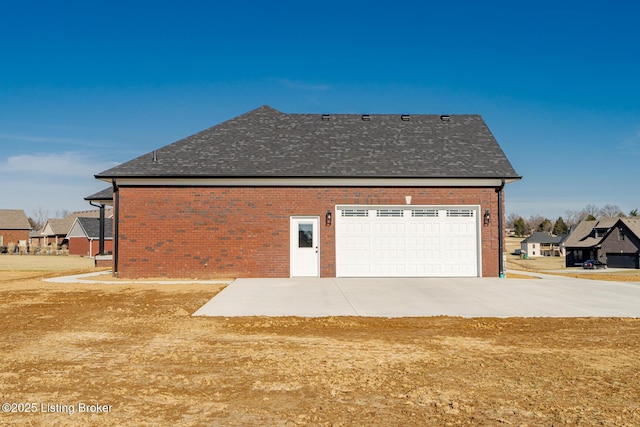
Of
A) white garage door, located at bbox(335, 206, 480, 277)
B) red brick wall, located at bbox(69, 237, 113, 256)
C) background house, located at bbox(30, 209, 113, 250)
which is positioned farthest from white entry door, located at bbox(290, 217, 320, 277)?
background house, located at bbox(30, 209, 113, 250)

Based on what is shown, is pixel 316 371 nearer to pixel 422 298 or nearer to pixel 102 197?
pixel 422 298

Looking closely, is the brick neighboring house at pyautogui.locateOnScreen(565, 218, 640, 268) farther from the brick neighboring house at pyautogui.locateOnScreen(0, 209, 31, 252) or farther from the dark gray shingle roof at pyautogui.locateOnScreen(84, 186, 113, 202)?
the brick neighboring house at pyautogui.locateOnScreen(0, 209, 31, 252)

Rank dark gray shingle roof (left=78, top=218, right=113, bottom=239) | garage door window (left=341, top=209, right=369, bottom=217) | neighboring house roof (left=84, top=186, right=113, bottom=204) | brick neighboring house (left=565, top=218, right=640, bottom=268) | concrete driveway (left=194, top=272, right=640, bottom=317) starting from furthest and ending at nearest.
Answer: dark gray shingle roof (left=78, top=218, right=113, bottom=239)
brick neighboring house (left=565, top=218, right=640, bottom=268)
neighboring house roof (left=84, top=186, right=113, bottom=204)
garage door window (left=341, top=209, right=369, bottom=217)
concrete driveway (left=194, top=272, right=640, bottom=317)

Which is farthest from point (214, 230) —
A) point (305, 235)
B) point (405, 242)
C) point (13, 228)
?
point (13, 228)

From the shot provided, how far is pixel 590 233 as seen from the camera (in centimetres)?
6216

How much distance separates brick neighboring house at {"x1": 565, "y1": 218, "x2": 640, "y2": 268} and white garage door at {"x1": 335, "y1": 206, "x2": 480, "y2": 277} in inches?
1828

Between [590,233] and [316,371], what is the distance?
66.8 meters

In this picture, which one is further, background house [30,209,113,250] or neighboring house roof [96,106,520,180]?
background house [30,209,113,250]

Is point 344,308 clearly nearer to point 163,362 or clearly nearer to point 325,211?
point 163,362

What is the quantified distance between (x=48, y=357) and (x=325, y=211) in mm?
11264

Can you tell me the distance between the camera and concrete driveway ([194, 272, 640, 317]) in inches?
378

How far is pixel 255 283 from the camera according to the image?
14617mm

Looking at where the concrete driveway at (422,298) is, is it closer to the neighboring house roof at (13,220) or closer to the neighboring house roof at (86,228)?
the neighboring house roof at (86,228)

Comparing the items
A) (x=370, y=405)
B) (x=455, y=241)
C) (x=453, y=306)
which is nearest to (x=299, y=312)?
(x=453, y=306)
